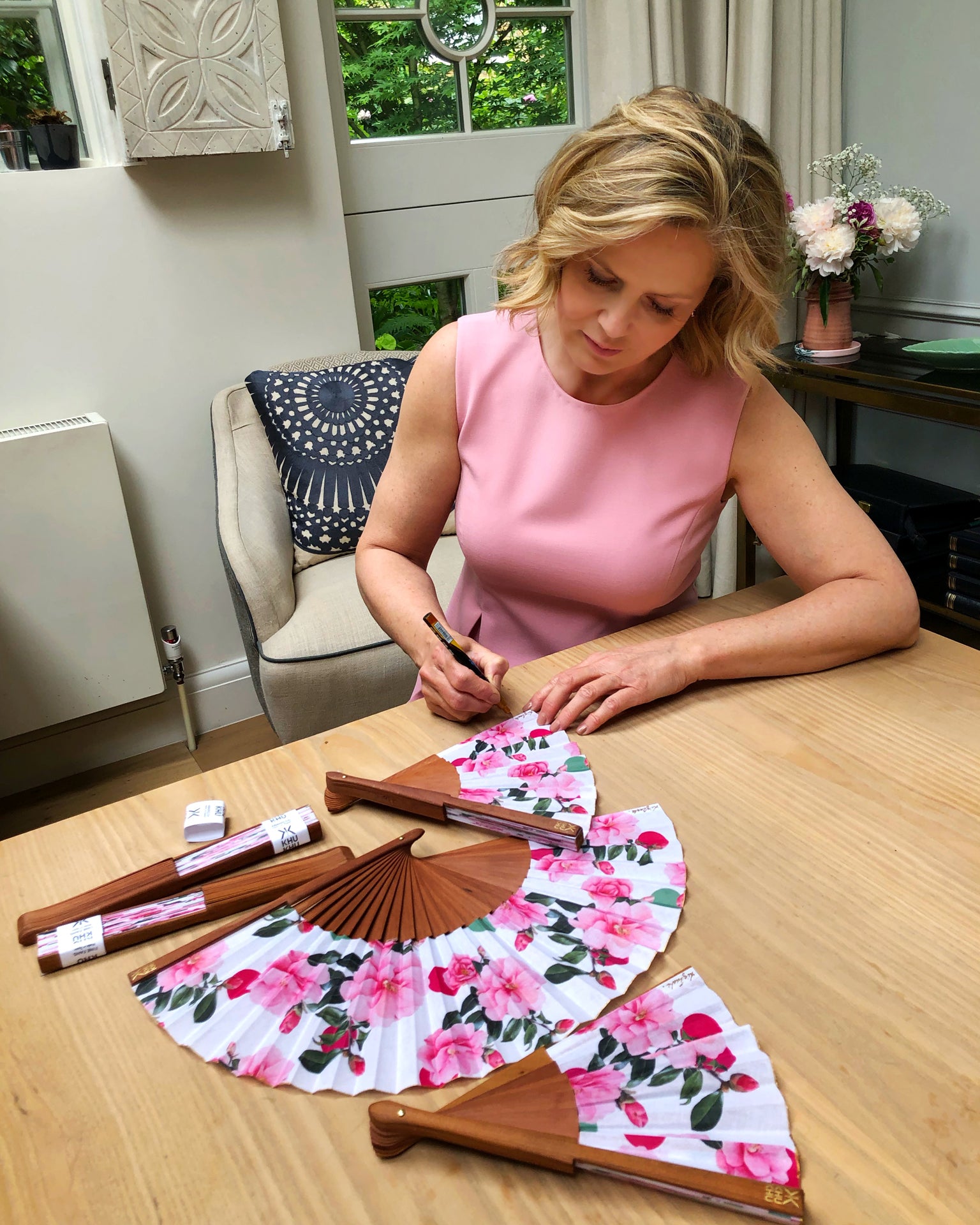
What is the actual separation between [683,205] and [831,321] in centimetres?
192

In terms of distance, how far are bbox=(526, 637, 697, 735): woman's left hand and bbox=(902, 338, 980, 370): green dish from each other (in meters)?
1.84

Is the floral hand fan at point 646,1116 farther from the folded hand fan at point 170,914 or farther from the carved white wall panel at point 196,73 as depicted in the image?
the carved white wall panel at point 196,73

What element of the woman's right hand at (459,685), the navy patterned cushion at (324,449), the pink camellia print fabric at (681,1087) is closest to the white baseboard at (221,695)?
the navy patterned cushion at (324,449)

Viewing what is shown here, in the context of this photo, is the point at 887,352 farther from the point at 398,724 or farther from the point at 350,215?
the point at 398,724

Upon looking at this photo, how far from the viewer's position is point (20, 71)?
7.11 feet

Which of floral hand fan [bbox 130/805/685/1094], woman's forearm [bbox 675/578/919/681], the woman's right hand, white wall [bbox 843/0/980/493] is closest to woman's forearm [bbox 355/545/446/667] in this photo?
the woman's right hand

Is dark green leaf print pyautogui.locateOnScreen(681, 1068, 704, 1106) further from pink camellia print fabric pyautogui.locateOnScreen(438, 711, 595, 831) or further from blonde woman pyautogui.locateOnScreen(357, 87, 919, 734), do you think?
blonde woman pyautogui.locateOnScreen(357, 87, 919, 734)

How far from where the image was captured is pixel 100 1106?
2.01 ft

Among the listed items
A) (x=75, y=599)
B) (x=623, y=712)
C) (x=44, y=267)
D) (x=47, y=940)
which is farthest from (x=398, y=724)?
(x=44, y=267)

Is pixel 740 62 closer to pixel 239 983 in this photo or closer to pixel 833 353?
pixel 833 353

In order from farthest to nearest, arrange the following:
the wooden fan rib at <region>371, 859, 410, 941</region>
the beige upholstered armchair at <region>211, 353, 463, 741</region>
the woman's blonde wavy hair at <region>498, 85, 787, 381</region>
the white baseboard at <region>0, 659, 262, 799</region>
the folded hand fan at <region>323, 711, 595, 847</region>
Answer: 1. the white baseboard at <region>0, 659, 262, 799</region>
2. the beige upholstered armchair at <region>211, 353, 463, 741</region>
3. the woman's blonde wavy hair at <region>498, 85, 787, 381</region>
4. the folded hand fan at <region>323, 711, 595, 847</region>
5. the wooden fan rib at <region>371, 859, 410, 941</region>

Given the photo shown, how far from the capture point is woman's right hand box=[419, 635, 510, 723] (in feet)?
3.34

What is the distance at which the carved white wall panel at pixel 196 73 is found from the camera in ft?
6.57

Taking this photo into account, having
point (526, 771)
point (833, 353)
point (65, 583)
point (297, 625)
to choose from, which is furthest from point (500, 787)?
point (833, 353)
